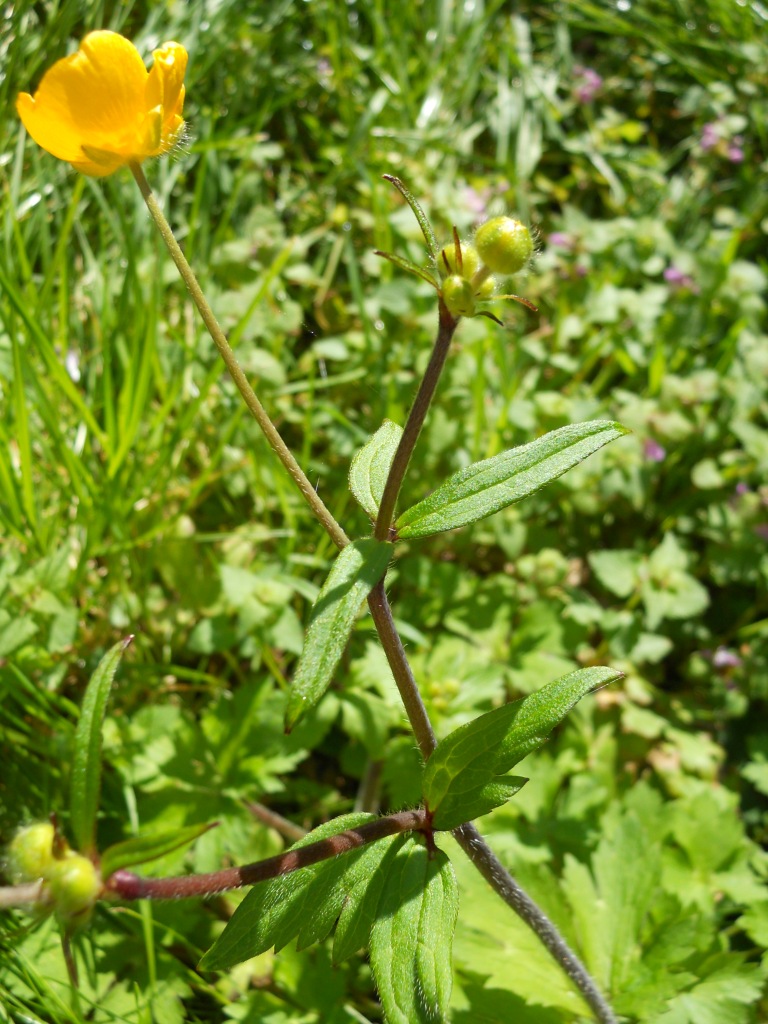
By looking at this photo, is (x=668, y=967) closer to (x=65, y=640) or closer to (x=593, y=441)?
(x=593, y=441)

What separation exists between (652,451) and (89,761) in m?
1.94

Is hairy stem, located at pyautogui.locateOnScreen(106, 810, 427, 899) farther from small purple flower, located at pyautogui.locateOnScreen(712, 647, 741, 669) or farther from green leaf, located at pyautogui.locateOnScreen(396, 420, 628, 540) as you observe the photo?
small purple flower, located at pyautogui.locateOnScreen(712, 647, 741, 669)

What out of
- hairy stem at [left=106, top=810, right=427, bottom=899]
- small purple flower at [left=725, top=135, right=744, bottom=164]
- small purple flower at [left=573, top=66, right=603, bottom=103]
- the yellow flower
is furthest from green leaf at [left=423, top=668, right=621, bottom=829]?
small purple flower at [left=573, top=66, right=603, bottom=103]

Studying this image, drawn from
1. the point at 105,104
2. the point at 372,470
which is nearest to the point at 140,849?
the point at 372,470

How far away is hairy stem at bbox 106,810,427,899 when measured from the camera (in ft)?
2.97

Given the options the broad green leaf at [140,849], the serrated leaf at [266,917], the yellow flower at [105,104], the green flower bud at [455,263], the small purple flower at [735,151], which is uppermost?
the yellow flower at [105,104]

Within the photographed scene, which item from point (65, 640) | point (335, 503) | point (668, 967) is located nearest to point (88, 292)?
Result: point (335, 503)

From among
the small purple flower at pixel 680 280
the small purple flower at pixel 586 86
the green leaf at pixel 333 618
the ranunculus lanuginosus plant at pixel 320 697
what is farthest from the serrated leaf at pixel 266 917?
the small purple flower at pixel 586 86

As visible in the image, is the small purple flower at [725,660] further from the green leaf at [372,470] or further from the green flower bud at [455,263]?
the green flower bud at [455,263]

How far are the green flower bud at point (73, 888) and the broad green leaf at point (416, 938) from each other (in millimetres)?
330

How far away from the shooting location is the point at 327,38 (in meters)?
Result: 3.43

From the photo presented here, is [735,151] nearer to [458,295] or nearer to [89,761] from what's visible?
[458,295]

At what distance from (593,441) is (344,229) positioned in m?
2.24

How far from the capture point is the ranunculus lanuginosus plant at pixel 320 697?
2.93ft
